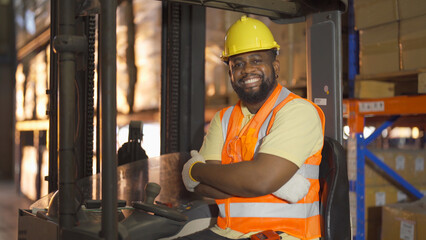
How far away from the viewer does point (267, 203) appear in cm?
244

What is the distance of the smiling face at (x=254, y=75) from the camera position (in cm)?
260

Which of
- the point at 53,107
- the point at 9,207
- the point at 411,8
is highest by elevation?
the point at 411,8

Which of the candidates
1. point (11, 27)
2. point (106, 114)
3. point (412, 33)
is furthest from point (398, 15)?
point (11, 27)

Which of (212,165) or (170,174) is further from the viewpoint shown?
(170,174)

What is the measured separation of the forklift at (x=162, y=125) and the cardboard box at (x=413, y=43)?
109cm

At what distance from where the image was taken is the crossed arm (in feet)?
A: 7.41

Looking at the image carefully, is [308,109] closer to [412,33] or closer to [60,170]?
[60,170]

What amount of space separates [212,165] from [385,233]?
83.5 inches

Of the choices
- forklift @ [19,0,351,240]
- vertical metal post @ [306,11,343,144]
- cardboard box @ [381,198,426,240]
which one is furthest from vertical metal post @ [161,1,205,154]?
cardboard box @ [381,198,426,240]

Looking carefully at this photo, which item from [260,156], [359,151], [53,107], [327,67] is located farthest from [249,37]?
[359,151]

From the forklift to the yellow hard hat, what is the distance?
214 mm

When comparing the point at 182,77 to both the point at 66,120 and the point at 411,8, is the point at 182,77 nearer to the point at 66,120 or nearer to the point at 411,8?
the point at 411,8

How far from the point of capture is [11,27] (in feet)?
46.0

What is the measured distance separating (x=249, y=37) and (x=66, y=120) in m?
1.09
